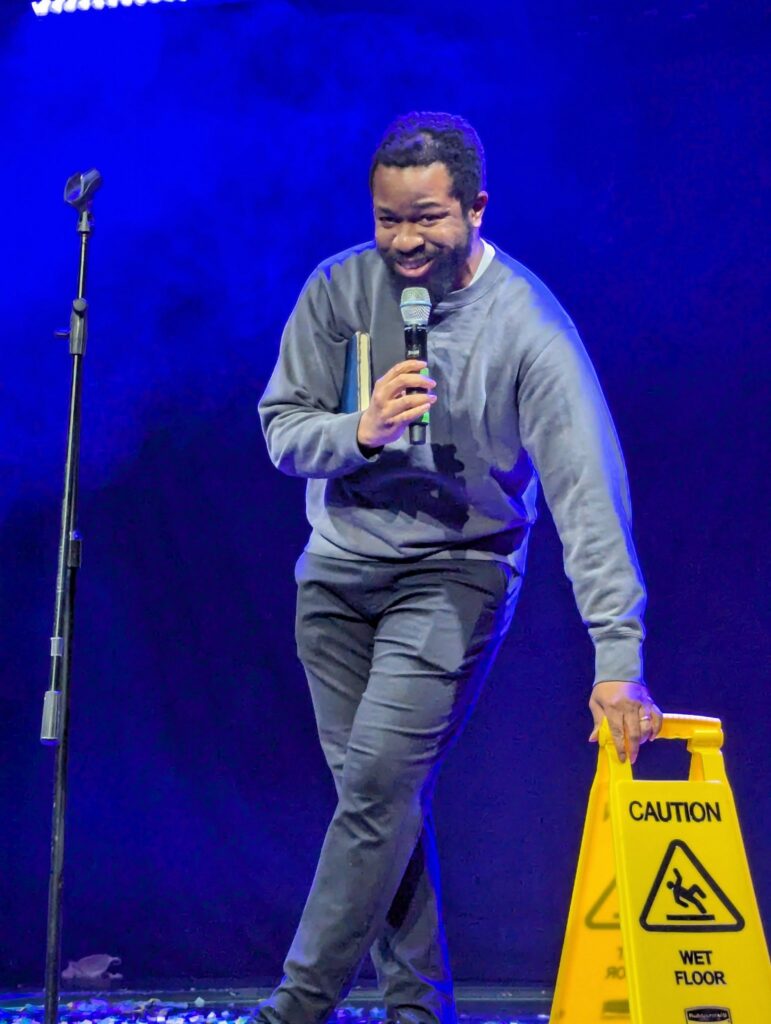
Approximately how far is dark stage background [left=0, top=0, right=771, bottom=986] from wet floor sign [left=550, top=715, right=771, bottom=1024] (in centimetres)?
84

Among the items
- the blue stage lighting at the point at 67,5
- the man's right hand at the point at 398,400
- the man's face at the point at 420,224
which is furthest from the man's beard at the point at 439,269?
the blue stage lighting at the point at 67,5

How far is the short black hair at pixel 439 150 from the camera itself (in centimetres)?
197

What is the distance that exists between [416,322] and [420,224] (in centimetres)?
20

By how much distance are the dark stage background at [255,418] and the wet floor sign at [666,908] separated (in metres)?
0.84

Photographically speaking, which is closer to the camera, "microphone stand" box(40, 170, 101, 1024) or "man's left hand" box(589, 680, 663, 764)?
"man's left hand" box(589, 680, 663, 764)

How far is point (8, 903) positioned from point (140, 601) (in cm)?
82

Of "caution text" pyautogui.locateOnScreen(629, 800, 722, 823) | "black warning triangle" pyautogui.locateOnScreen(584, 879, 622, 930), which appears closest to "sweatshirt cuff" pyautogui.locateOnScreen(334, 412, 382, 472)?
"caution text" pyautogui.locateOnScreen(629, 800, 722, 823)

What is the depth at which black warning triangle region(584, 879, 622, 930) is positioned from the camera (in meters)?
1.95

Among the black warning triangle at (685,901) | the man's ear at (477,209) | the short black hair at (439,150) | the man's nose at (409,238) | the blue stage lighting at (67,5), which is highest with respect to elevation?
the blue stage lighting at (67,5)

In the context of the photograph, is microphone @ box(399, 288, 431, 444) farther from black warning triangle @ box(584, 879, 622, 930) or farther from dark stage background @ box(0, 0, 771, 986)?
dark stage background @ box(0, 0, 771, 986)

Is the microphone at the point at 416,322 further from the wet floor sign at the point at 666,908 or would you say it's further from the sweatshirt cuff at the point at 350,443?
the wet floor sign at the point at 666,908

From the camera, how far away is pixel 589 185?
285 centimetres

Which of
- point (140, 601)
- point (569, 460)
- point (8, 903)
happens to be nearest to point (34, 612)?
point (140, 601)

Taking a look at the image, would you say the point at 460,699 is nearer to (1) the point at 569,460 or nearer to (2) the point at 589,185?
(1) the point at 569,460
